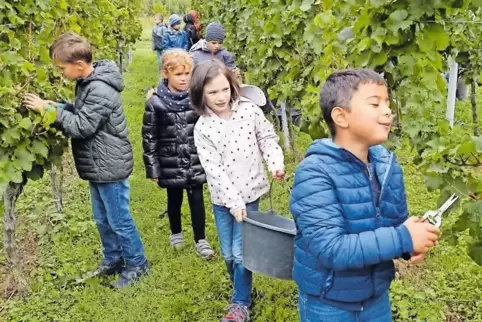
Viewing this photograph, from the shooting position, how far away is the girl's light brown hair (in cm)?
308

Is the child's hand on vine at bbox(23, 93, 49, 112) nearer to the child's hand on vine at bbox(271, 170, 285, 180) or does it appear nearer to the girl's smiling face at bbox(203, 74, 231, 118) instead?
the girl's smiling face at bbox(203, 74, 231, 118)

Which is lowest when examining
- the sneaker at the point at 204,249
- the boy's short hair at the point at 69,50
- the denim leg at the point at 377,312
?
the sneaker at the point at 204,249

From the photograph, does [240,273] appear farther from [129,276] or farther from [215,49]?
[215,49]

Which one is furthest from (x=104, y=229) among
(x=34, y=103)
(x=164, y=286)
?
(x=34, y=103)

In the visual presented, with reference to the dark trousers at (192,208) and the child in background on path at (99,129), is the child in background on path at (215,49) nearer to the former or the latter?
the dark trousers at (192,208)

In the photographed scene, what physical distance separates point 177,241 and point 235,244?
1365 millimetres

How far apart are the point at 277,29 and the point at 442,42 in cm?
238

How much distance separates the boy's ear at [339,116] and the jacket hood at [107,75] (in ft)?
6.46

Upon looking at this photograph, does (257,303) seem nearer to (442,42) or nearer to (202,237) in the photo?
(202,237)

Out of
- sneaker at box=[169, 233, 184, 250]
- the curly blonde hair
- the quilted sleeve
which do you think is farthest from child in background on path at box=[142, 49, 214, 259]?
the quilted sleeve

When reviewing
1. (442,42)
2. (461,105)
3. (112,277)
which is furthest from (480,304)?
Answer: (461,105)

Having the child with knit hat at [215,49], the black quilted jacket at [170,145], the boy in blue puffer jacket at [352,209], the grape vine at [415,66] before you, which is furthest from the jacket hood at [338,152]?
the child with knit hat at [215,49]

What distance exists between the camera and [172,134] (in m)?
3.97

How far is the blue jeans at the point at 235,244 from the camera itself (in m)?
Result: 3.25
